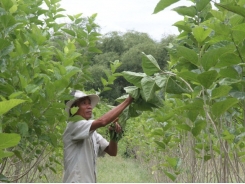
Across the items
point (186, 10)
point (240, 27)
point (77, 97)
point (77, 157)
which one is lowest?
point (77, 157)

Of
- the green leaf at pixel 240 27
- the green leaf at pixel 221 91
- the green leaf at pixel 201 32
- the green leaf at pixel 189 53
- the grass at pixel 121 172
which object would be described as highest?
the green leaf at pixel 201 32

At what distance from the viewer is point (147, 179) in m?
10.3

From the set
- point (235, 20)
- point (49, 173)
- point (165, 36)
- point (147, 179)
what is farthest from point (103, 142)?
point (165, 36)

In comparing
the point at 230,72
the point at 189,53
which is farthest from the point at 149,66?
the point at 230,72

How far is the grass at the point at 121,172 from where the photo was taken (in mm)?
10348

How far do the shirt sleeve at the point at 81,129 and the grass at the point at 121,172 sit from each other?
276 inches

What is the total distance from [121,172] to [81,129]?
9.31 metres

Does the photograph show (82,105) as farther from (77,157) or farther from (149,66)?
(149,66)

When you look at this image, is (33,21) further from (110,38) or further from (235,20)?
(110,38)

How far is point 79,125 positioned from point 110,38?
30222 millimetres

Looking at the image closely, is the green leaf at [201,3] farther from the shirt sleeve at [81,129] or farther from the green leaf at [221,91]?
the shirt sleeve at [81,129]

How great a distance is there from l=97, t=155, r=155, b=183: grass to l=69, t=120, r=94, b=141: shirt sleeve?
7.02 metres

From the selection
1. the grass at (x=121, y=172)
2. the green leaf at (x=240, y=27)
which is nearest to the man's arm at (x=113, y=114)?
the green leaf at (x=240, y=27)

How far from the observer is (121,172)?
39.5ft
